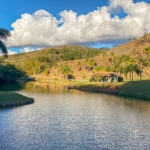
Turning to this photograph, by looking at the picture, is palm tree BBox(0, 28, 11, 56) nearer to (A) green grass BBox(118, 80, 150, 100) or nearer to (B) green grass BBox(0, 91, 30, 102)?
(B) green grass BBox(0, 91, 30, 102)

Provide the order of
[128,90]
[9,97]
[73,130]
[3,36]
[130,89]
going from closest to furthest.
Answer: [73,130]
[3,36]
[9,97]
[128,90]
[130,89]

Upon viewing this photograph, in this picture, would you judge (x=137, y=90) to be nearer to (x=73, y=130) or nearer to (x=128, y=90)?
(x=128, y=90)

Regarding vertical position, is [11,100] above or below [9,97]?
below

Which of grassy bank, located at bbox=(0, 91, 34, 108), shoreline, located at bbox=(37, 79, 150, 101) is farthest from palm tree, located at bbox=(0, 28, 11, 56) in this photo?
shoreline, located at bbox=(37, 79, 150, 101)

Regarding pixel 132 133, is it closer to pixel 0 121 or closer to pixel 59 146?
pixel 59 146

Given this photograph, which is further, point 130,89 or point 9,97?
point 130,89

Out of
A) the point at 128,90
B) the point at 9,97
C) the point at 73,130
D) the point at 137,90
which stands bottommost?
the point at 73,130

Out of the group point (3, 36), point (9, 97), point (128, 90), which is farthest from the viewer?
point (128, 90)

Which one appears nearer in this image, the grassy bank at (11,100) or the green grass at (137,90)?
the grassy bank at (11,100)

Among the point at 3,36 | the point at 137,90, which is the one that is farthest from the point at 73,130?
the point at 137,90

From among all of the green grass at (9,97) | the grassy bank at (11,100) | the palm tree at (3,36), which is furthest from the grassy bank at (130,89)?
the palm tree at (3,36)

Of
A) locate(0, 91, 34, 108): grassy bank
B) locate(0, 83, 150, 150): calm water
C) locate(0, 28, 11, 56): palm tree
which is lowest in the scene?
locate(0, 83, 150, 150): calm water

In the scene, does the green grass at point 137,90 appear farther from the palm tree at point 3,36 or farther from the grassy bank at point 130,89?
the palm tree at point 3,36

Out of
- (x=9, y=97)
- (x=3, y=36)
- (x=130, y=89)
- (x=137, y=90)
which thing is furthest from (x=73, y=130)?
(x=130, y=89)
